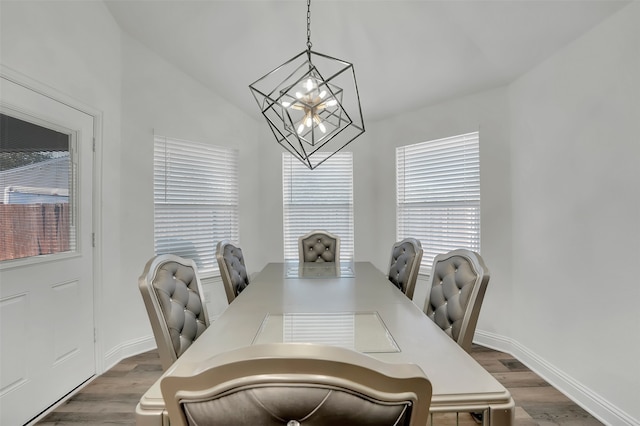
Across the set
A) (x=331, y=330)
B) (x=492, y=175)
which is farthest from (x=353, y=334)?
(x=492, y=175)

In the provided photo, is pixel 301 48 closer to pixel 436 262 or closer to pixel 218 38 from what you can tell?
pixel 218 38

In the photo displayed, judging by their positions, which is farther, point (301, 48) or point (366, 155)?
point (366, 155)

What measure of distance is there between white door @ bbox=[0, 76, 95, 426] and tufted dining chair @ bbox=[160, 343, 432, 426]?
2.12 m

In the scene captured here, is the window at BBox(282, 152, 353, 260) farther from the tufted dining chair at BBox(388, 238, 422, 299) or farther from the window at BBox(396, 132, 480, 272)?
the tufted dining chair at BBox(388, 238, 422, 299)

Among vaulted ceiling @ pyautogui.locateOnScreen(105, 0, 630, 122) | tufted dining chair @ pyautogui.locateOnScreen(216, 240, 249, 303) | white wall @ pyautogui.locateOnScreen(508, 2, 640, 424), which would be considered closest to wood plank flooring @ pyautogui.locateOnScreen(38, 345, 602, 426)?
white wall @ pyautogui.locateOnScreen(508, 2, 640, 424)

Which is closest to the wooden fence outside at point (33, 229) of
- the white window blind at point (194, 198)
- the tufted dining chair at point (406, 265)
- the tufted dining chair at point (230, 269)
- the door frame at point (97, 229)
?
the door frame at point (97, 229)

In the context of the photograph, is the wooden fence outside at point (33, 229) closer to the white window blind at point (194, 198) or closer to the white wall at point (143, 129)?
the white wall at point (143, 129)

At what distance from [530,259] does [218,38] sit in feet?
11.1

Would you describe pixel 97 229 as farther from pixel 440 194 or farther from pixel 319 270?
pixel 440 194

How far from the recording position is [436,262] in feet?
6.13

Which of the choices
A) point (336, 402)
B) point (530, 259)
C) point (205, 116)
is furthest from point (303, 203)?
point (336, 402)

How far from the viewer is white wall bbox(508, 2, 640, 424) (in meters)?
1.93

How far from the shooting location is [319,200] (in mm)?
4352

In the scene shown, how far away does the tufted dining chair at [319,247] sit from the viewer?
3498 mm
